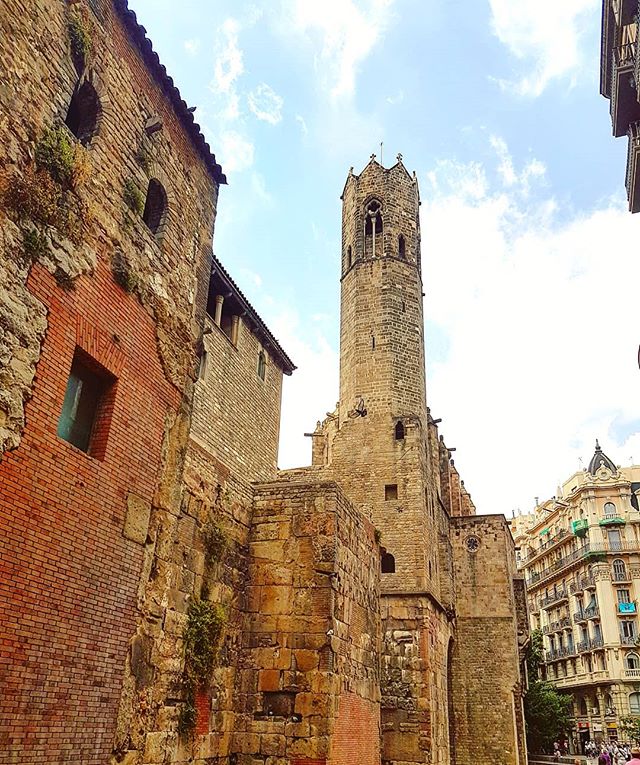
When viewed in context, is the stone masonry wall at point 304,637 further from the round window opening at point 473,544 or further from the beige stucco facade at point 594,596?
the beige stucco facade at point 594,596

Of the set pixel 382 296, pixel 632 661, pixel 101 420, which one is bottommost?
pixel 101 420

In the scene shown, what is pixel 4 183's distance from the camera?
584 centimetres

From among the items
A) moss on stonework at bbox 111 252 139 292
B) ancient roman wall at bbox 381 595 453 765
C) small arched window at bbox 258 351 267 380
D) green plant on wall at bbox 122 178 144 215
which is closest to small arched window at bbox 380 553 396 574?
ancient roman wall at bbox 381 595 453 765

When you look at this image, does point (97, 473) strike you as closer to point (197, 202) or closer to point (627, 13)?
point (197, 202)

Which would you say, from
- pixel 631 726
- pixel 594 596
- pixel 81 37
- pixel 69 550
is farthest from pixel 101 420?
pixel 594 596

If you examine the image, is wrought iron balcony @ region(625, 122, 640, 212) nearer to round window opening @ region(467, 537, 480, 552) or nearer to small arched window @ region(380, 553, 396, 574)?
small arched window @ region(380, 553, 396, 574)

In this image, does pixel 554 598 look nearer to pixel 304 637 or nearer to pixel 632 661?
pixel 632 661

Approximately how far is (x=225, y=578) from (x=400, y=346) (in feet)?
60.5

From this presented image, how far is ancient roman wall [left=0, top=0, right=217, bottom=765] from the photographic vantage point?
563cm

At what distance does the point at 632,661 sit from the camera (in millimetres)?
47312

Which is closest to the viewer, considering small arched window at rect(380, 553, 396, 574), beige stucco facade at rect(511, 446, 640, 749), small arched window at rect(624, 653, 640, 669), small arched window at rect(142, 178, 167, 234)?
small arched window at rect(142, 178, 167, 234)

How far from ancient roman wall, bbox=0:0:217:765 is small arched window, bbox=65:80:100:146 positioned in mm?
96

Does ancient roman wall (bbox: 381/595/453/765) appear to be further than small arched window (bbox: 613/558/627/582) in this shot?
No

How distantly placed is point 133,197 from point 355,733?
345 inches
